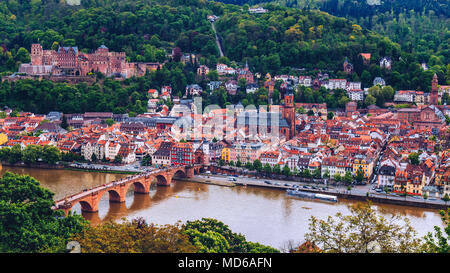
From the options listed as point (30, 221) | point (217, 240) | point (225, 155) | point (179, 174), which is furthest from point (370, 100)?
point (30, 221)

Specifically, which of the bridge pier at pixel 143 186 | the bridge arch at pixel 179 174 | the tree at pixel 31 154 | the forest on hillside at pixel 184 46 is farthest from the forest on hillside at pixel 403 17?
the bridge pier at pixel 143 186

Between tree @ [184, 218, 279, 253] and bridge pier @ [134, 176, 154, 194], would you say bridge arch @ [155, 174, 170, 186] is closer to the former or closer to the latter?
bridge pier @ [134, 176, 154, 194]

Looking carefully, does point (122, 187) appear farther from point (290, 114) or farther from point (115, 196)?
point (290, 114)

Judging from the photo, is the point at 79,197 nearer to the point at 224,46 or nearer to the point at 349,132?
the point at 349,132

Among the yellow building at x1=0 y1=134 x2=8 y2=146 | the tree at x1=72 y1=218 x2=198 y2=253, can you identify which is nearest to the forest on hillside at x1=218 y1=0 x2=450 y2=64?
the yellow building at x1=0 y1=134 x2=8 y2=146

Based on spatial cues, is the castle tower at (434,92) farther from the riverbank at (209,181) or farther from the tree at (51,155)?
the tree at (51,155)

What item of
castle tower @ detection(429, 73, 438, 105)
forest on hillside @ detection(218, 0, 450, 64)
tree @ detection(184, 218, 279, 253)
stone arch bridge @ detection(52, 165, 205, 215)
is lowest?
stone arch bridge @ detection(52, 165, 205, 215)

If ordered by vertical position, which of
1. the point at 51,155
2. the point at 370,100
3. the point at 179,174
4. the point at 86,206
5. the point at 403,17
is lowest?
the point at 179,174
